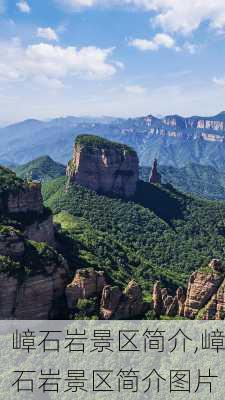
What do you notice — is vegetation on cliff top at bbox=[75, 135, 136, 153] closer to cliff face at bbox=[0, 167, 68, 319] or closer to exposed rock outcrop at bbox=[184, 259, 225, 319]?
cliff face at bbox=[0, 167, 68, 319]

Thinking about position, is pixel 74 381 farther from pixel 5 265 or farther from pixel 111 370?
pixel 5 265

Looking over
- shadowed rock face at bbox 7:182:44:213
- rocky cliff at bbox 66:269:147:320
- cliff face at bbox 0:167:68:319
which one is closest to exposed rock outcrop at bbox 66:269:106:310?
rocky cliff at bbox 66:269:147:320

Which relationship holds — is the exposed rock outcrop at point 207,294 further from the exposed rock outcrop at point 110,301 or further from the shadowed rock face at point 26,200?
the shadowed rock face at point 26,200

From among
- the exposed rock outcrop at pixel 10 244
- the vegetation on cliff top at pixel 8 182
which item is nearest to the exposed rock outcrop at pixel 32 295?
the exposed rock outcrop at pixel 10 244

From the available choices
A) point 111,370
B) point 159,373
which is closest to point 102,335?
point 111,370

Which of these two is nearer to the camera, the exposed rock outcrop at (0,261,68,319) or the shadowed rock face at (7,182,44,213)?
the exposed rock outcrop at (0,261,68,319)

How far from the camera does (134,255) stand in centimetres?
10331

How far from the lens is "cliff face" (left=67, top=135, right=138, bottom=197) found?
136 metres

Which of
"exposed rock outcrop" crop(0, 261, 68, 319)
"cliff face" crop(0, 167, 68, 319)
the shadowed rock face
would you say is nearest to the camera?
"exposed rock outcrop" crop(0, 261, 68, 319)

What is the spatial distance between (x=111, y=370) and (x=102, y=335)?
11.3ft

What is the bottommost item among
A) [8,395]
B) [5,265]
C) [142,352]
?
[8,395]

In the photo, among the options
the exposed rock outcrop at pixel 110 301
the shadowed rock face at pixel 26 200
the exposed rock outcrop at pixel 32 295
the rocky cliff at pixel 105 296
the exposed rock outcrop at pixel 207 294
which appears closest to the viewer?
the exposed rock outcrop at pixel 207 294

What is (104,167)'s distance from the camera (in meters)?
136

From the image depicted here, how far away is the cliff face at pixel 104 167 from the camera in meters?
136
